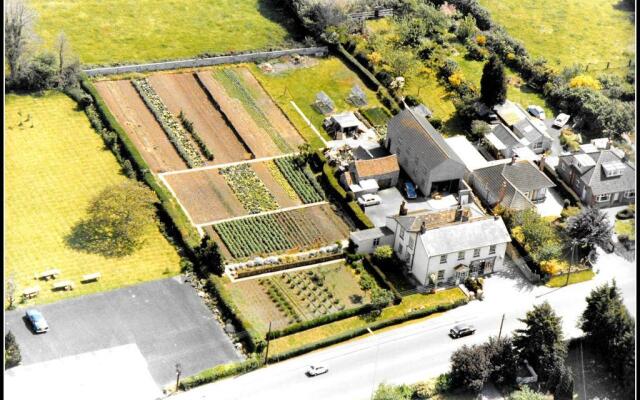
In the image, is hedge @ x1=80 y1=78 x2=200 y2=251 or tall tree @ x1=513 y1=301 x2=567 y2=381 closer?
tall tree @ x1=513 y1=301 x2=567 y2=381

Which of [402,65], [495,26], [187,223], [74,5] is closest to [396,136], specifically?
[402,65]

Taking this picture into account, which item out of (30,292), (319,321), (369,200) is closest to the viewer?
(319,321)

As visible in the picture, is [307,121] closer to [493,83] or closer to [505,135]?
[493,83]

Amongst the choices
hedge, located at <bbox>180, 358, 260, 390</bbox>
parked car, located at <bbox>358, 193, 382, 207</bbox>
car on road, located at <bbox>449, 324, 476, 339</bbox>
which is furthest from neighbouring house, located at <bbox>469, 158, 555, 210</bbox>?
hedge, located at <bbox>180, 358, 260, 390</bbox>

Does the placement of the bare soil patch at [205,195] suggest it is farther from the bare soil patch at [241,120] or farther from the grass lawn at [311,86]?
the grass lawn at [311,86]

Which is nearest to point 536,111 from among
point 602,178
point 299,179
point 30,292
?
point 602,178

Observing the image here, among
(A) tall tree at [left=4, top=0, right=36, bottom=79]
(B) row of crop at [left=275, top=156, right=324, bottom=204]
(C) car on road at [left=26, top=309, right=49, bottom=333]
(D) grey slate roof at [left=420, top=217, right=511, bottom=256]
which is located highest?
(A) tall tree at [left=4, top=0, right=36, bottom=79]

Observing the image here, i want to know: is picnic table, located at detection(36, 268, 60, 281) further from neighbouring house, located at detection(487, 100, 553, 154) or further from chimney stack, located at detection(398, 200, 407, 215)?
neighbouring house, located at detection(487, 100, 553, 154)

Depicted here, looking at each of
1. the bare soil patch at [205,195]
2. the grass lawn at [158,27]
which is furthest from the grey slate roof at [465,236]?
the grass lawn at [158,27]
